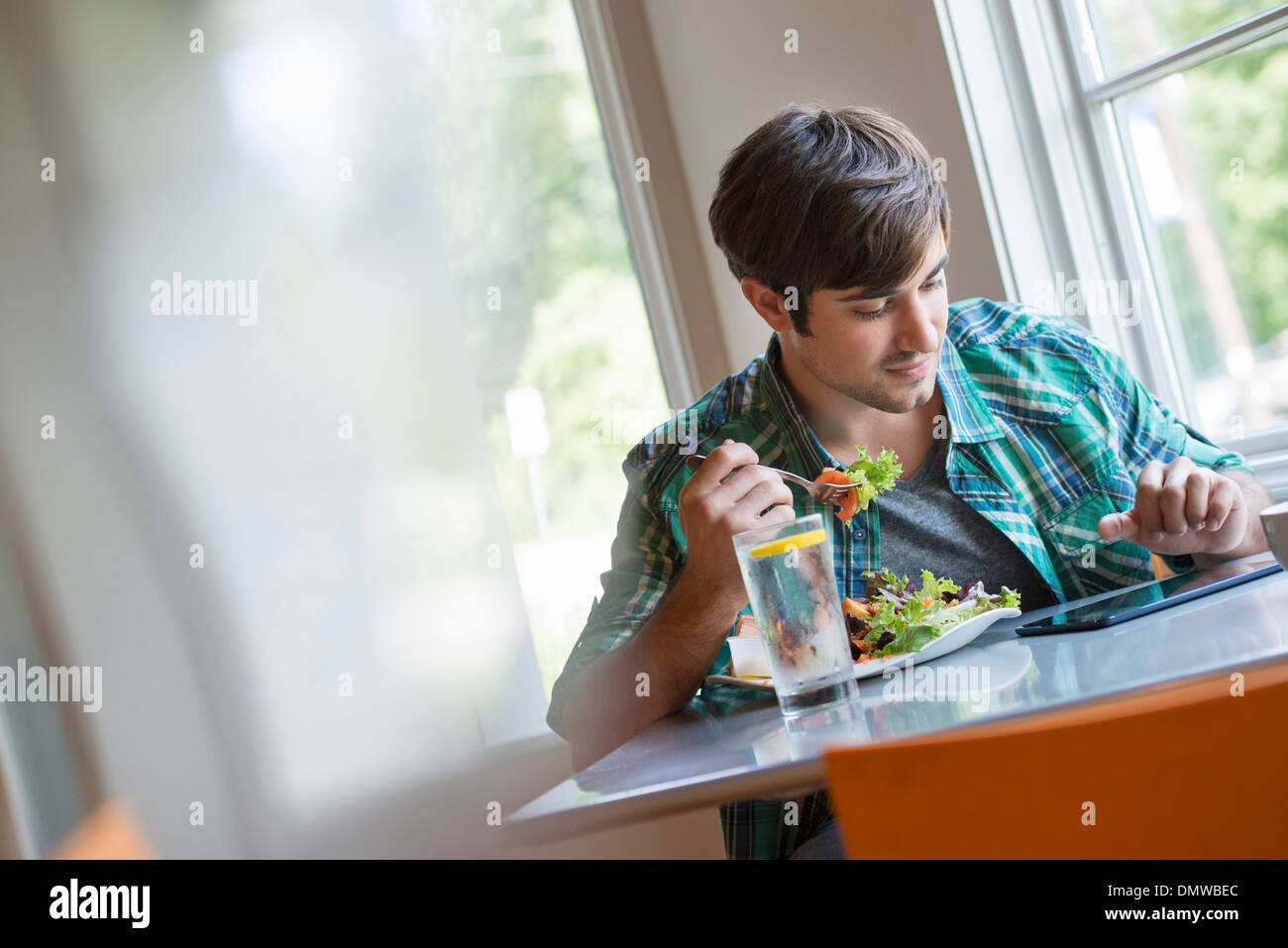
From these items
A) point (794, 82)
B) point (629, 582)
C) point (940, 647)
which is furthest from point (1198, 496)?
point (794, 82)

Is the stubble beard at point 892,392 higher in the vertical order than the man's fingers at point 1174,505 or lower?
higher

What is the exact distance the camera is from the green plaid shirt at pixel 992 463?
4.83ft

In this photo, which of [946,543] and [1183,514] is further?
[946,543]

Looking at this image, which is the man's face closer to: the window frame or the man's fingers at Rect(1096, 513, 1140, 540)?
the man's fingers at Rect(1096, 513, 1140, 540)

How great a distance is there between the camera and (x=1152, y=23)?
192 cm

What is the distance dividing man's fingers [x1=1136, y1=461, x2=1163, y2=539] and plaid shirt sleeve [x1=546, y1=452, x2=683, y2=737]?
632 mm

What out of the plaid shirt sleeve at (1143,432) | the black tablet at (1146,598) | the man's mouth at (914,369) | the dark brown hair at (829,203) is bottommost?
the black tablet at (1146,598)

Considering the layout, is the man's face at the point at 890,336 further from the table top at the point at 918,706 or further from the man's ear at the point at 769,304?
the table top at the point at 918,706

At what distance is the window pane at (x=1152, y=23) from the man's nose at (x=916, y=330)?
86cm

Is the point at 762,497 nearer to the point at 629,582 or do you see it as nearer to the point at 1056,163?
the point at 629,582

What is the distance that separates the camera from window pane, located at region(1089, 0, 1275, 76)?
6.04ft

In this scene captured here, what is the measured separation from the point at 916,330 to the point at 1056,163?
0.78m

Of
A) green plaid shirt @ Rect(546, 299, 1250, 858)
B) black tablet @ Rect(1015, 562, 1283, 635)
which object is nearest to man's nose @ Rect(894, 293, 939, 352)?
green plaid shirt @ Rect(546, 299, 1250, 858)

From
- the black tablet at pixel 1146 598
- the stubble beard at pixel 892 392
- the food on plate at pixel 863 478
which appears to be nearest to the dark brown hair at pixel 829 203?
the stubble beard at pixel 892 392
